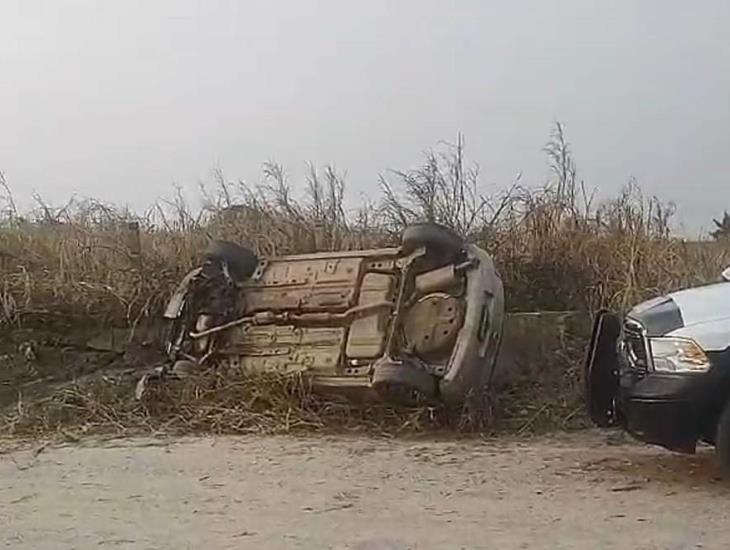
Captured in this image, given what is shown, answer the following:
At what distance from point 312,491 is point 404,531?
130cm

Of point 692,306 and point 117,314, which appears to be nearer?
point 692,306

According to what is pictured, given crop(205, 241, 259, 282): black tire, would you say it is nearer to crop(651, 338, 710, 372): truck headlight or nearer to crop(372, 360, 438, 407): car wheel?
crop(372, 360, 438, 407): car wheel

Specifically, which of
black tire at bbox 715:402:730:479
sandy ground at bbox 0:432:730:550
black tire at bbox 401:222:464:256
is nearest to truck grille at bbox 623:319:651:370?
black tire at bbox 715:402:730:479

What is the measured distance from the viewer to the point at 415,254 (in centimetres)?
984

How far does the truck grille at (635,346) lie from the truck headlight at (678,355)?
0.08 meters

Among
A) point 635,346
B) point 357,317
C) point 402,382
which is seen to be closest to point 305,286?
point 357,317

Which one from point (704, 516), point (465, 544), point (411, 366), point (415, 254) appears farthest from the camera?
point (415, 254)

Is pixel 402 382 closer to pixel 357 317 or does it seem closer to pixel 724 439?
pixel 357 317

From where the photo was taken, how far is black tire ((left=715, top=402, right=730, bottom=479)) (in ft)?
20.9

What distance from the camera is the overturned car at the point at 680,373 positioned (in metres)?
6.42

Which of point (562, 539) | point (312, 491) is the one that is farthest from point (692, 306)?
point (312, 491)

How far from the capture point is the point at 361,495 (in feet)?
21.8

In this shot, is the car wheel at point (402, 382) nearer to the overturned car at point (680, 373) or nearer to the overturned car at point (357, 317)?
the overturned car at point (357, 317)

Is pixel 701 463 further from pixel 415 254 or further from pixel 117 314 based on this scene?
pixel 117 314
